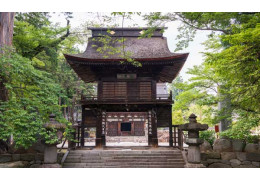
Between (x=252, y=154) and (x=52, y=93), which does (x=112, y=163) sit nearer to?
(x=52, y=93)

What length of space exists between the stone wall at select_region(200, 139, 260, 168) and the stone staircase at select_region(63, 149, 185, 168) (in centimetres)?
84

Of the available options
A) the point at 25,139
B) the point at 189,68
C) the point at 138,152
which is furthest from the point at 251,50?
the point at 25,139

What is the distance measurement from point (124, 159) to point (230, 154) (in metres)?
3.25

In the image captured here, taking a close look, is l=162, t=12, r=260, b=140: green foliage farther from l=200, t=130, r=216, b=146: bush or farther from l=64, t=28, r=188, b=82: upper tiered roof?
l=64, t=28, r=188, b=82: upper tiered roof

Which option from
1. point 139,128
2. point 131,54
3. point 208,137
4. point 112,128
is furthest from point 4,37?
point 139,128

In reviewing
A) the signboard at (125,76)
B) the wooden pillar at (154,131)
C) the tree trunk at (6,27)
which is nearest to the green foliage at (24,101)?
the tree trunk at (6,27)

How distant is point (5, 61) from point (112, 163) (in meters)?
4.07

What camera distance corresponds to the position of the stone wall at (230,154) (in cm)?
622

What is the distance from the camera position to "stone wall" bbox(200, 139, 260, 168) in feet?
20.4

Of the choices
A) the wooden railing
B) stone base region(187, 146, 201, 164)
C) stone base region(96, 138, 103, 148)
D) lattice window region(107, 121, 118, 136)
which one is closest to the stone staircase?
the wooden railing

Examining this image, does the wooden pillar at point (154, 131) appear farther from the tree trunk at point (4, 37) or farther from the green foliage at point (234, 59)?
the tree trunk at point (4, 37)

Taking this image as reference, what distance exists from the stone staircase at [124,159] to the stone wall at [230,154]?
84 cm

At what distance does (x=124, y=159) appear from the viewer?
264 inches

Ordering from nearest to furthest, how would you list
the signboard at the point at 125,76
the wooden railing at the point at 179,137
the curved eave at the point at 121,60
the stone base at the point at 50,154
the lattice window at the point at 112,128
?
the stone base at the point at 50,154 → the wooden railing at the point at 179,137 → the curved eave at the point at 121,60 → the signboard at the point at 125,76 → the lattice window at the point at 112,128
